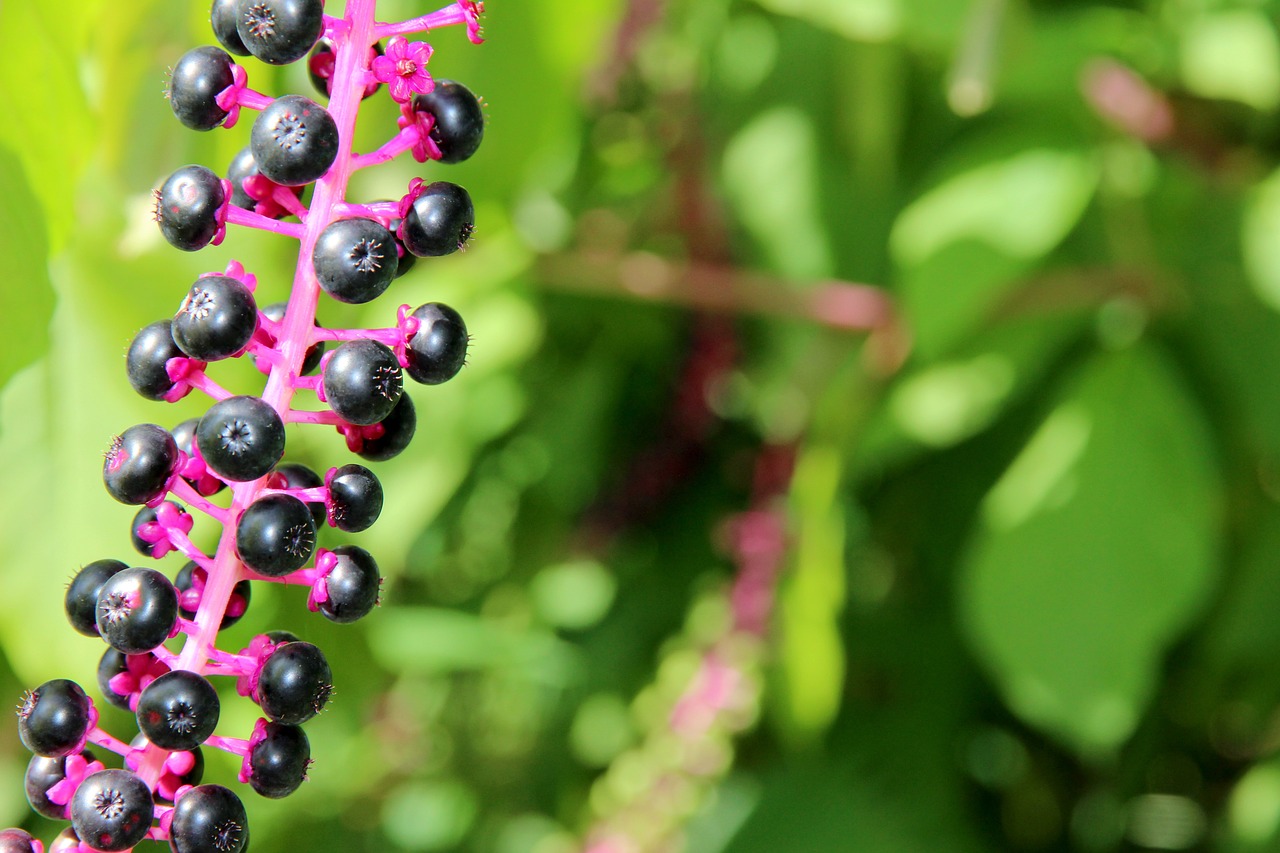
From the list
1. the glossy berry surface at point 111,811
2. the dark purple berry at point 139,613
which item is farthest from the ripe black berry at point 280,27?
the glossy berry surface at point 111,811

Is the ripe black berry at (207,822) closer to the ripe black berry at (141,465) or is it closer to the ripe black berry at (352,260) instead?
the ripe black berry at (141,465)

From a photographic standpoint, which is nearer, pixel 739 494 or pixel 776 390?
pixel 776 390

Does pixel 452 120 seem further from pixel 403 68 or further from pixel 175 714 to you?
pixel 175 714

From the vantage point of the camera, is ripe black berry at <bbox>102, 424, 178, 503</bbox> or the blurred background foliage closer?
ripe black berry at <bbox>102, 424, 178, 503</bbox>

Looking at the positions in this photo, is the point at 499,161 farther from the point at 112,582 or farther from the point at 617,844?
the point at 617,844

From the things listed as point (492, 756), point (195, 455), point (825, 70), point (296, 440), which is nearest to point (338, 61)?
point (195, 455)

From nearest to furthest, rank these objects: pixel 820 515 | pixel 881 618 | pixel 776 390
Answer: pixel 820 515, pixel 776 390, pixel 881 618

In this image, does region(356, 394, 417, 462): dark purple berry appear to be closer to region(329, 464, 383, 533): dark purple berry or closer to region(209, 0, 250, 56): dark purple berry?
region(329, 464, 383, 533): dark purple berry

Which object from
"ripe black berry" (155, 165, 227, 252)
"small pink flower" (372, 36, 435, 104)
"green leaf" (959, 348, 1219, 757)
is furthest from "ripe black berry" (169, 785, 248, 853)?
"green leaf" (959, 348, 1219, 757)
